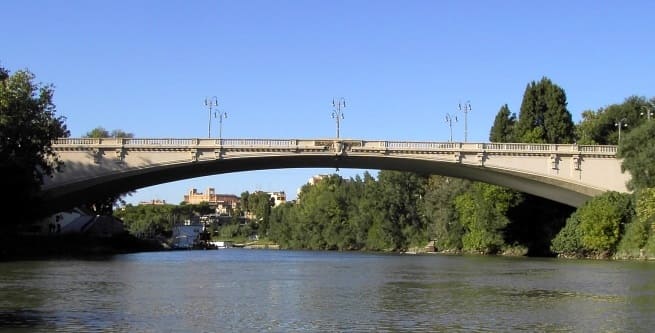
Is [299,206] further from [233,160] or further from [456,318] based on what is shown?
[456,318]

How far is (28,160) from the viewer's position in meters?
52.5

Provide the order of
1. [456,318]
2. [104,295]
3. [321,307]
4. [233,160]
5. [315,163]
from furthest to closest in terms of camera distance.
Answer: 1. [315,163]
2. [233,160]
3. [104,295]
4. [321,307]
5. [456,318]

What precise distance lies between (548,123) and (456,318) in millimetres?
57052

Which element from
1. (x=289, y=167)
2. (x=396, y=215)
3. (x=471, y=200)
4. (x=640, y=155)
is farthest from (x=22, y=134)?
(x=396, y=215)

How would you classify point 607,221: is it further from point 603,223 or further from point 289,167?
point 289,167

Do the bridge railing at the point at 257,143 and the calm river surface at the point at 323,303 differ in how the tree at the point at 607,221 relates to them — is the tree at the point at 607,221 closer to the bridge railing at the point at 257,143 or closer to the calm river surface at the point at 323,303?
the calm river surface at the point at 323,303

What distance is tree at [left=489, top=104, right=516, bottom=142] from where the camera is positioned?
81.2 m

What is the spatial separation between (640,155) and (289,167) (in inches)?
1102

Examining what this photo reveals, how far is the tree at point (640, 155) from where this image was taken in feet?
188

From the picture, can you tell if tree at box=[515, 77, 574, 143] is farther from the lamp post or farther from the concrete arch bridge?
the concrete arch bridge

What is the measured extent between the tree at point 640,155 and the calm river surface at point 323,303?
18.5 m

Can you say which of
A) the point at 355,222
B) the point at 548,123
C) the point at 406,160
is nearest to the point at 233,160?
the point at 406,160

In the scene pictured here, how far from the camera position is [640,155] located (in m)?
58.0

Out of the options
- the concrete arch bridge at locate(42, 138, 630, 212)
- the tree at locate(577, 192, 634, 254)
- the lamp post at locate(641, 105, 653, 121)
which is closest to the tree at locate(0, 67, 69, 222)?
the concrete arch bridge at locate(42, 138, 630, 212)
